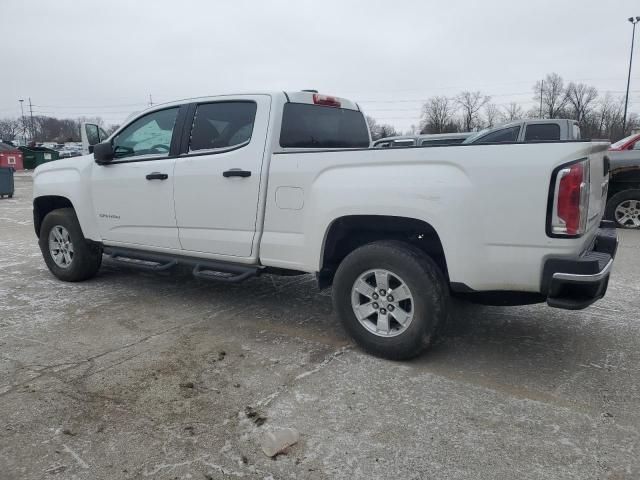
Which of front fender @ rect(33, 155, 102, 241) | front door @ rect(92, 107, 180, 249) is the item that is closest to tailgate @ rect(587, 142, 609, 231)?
front door @ rect(92, 107, 180, 249)

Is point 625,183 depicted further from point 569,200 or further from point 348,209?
point 348,209

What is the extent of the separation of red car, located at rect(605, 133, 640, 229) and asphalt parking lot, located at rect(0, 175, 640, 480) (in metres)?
5.28

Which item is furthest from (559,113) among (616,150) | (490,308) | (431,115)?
(490,308)

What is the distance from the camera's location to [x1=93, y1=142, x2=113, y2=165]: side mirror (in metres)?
5.01

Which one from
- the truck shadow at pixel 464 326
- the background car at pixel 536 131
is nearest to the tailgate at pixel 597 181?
the truck shadow at pixel 464 326

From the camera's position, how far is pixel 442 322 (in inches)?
133

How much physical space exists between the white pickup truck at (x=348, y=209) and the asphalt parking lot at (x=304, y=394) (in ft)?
1.58

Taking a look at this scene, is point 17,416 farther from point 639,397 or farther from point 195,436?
point 639,397

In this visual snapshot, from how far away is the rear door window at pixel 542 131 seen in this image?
9.73m

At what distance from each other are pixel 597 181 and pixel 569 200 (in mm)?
713

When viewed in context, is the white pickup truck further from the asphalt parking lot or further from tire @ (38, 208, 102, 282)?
the asphalt parking lot

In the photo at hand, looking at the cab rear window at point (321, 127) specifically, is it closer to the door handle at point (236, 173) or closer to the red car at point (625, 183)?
the door handle at point (236, 173)

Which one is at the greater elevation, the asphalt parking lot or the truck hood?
the truck hood

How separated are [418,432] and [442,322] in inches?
34.3
